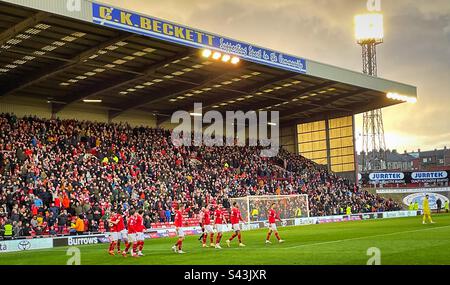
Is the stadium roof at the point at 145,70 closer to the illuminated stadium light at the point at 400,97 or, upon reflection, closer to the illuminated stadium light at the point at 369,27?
the illuminated stadium light at the point at 400,97

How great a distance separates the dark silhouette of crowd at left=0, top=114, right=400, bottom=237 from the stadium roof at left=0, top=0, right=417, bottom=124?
3.06 m

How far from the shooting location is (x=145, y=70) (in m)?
42.5

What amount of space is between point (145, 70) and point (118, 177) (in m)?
8.14

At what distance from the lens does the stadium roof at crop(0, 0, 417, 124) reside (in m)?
33.0

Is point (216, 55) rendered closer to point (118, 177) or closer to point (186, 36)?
point (186, 36)

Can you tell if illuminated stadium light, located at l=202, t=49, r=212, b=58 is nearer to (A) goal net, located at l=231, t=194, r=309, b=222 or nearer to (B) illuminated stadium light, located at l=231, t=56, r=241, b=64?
(B) illuminated stadium light, located at l=231, t=56, r=241, b=64

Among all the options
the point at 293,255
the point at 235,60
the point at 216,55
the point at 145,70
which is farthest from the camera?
the point at 145,70

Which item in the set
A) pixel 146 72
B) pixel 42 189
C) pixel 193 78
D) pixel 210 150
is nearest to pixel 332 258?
pixel 42 189

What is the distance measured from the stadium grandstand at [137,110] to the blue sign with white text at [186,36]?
0.08 m

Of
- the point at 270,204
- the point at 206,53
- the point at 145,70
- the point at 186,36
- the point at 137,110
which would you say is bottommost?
the point at 270,204

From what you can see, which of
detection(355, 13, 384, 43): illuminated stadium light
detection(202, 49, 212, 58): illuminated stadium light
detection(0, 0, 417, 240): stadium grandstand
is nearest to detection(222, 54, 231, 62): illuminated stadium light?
detection(0, 0, 417, 240): stadium grandstand

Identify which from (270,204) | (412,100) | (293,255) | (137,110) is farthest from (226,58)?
(412,100)
